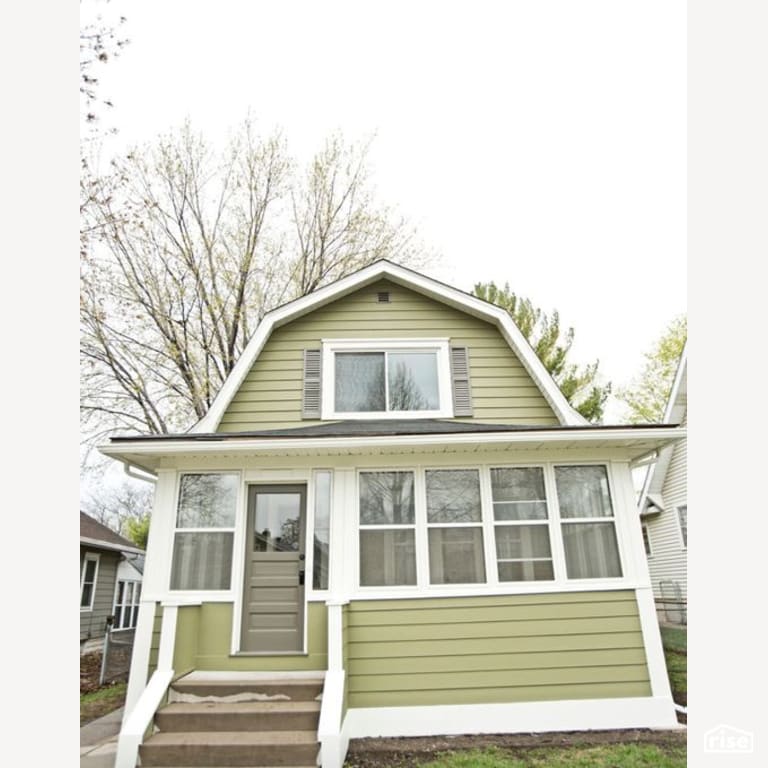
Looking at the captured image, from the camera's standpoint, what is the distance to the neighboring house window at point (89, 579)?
598 inches

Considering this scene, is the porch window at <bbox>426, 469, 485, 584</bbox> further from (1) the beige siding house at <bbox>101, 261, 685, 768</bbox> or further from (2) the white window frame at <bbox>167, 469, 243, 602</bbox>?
(2) the white window frame at <bbox>167, 469, 243, 602</bbox>

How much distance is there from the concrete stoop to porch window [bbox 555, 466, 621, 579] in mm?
3226

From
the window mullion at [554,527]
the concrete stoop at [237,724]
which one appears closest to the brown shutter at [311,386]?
the window mullion at [554,527]

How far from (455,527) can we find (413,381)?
2425 millimetres

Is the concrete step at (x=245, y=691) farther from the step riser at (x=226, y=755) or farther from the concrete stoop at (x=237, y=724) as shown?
the step riser at (x=226, y=755)

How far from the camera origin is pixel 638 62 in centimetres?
845

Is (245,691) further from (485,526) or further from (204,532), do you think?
(485,526)

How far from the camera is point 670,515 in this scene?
51.6ft

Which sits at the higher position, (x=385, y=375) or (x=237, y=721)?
(x=385, y=375)

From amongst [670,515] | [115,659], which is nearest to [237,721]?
[115,659]

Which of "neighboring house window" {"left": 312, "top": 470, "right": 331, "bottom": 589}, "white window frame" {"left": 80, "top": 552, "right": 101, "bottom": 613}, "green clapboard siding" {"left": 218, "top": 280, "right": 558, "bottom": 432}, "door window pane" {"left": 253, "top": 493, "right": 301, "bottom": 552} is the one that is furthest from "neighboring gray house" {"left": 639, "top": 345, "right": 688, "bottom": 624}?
"white window frame" {"left": 80, "top": 552, "right": 101, "bottom": 613}

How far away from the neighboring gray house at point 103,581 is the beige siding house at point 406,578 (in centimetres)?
1020
